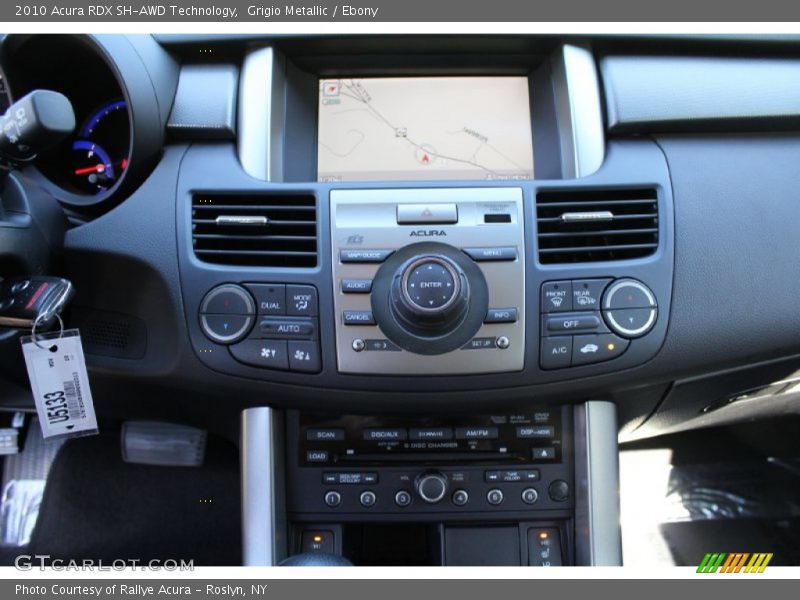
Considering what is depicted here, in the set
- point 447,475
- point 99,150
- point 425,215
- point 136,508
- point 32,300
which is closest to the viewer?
point 32,300

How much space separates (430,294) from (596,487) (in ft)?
1.73

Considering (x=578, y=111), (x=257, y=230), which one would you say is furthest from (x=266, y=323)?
(x=578, y=111)

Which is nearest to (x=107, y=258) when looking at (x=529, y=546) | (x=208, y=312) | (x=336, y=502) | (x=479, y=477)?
(x=208, y=312)

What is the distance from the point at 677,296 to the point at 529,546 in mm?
585

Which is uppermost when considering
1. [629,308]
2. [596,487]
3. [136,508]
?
[629,308]

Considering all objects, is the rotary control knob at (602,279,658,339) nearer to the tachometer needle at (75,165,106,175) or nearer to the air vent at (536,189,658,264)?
the air vent at (536,189,658,264)

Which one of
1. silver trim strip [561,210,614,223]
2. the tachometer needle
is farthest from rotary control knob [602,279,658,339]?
the tachometer needle

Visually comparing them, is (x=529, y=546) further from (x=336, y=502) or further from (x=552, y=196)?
(x=552, y=196)

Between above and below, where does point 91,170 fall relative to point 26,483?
above

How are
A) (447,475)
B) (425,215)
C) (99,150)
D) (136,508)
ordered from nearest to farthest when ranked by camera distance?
(425,215), (447,475), (99,150), (136,508)

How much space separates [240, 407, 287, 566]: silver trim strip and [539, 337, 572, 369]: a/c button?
0.54m

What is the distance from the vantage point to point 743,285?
4.61 ft

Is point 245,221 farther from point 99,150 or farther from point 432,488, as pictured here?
point 432,488

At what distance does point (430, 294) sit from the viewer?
4.12 feet
